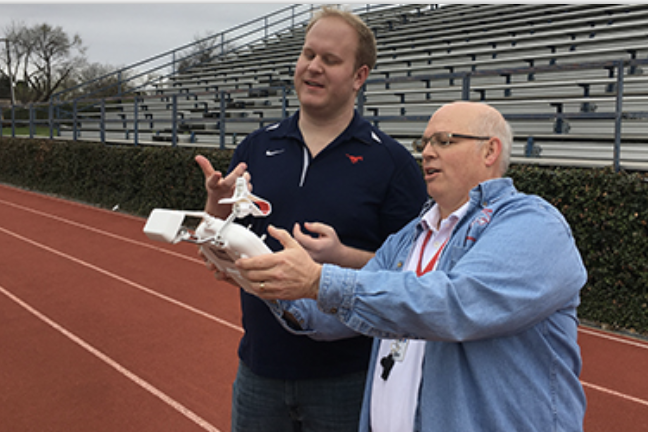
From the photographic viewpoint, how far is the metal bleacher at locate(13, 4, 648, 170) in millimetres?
7430

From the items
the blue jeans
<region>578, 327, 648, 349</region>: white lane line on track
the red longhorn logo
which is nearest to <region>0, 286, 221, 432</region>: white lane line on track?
the blue jeans

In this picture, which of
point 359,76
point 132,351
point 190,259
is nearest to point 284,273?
point 359,76

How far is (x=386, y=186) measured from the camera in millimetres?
1911

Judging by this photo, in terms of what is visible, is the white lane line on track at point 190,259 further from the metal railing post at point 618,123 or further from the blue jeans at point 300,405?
the blue jeans at point 300,405

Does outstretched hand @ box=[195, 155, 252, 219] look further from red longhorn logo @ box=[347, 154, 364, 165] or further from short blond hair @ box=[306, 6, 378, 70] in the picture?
short blond hair @ box=[306, 6, 378, 70]

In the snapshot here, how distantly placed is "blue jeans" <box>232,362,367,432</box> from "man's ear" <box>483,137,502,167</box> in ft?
2.89

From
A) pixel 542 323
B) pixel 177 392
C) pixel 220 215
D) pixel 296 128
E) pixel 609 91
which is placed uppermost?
pixel 609 91

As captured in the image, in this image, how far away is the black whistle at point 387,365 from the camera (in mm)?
1472

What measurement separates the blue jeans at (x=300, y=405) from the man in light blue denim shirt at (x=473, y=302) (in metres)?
0.36

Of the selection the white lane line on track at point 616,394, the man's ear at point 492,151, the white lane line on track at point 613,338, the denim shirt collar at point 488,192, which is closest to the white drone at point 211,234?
the denim shirt collar at point 488,192

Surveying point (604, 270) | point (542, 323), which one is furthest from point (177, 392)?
point (604, 270)

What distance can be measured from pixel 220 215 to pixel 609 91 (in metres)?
8.82

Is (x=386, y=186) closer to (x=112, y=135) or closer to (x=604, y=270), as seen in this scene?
(x=604, y=270)

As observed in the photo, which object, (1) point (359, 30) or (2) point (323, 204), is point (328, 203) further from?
(1) point (359, 30)
